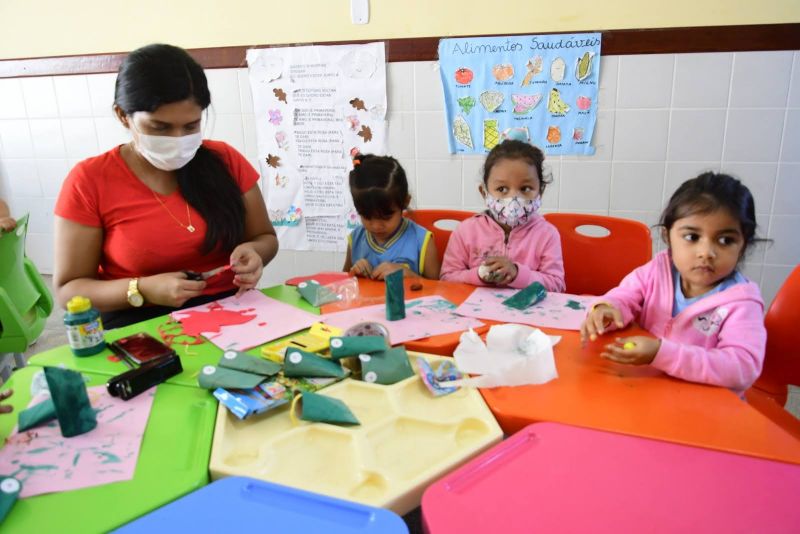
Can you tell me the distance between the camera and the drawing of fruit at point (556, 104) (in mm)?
2254

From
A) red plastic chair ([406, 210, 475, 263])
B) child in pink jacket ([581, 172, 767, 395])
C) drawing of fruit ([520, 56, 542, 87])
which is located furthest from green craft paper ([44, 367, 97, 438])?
drawing of fruit ([520, 56, 542, 87])

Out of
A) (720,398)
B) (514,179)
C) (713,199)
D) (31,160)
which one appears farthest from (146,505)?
(31,160)

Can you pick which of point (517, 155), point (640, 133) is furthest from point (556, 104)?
point (517, 155)

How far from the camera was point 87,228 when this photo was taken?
134cm

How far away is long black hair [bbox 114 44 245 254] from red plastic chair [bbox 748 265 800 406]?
1368 millimetres

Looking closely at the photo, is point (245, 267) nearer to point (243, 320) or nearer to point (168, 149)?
point (243, 320)

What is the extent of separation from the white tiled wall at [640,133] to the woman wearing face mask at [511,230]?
2.59 ft

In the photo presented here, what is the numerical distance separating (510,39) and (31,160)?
8.75ft

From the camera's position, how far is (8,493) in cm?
66

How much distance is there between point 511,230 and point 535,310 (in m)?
0.46

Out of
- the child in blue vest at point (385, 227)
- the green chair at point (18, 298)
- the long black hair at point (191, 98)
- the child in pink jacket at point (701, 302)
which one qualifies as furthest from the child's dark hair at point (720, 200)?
the green chair at point (18, 298)

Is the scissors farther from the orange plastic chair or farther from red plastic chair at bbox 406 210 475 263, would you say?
the orange plastic chair

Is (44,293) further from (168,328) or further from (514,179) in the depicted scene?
(514,179)

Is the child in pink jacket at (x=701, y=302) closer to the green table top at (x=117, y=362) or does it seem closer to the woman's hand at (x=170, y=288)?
the green table top at (x=117, y=362)
